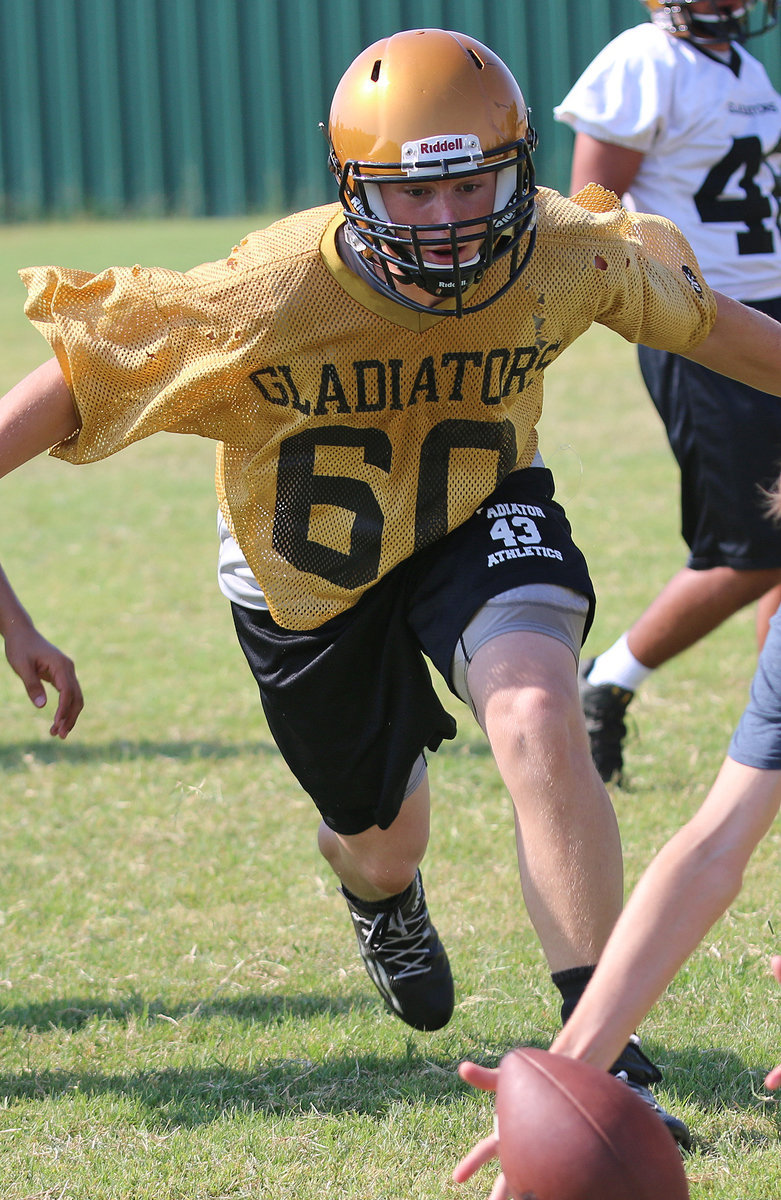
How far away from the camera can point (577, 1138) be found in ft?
6.69

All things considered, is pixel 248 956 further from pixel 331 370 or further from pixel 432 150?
pixel 432 150

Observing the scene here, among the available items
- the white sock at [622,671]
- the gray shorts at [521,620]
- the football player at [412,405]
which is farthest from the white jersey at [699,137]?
the gray shorts at [521,620]

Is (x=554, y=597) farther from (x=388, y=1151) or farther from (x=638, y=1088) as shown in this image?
(x=388, y=1151)

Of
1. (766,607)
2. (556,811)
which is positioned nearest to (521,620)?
(556,811)

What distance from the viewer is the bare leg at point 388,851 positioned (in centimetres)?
332

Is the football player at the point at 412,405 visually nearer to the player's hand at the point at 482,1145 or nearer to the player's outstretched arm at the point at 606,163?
the player's hand at the point at 482,1145

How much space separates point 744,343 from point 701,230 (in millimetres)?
1607

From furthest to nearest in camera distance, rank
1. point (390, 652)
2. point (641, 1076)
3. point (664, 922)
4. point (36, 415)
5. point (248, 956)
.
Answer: point (248, 956), point (390, 652), point (36, 415), point (641, 1076), point (664, 922)

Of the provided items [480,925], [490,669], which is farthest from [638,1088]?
[480,925]

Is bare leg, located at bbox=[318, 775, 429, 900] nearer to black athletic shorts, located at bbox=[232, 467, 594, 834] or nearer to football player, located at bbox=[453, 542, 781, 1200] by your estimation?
black athletic shorts, located at bbox=[232, 467, 594, 834]

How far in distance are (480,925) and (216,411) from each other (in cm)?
166

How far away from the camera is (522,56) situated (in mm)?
17828

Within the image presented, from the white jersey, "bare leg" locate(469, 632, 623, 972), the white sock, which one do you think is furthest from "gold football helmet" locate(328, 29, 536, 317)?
the white sock

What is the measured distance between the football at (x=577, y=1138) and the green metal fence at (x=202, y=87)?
1721cm
